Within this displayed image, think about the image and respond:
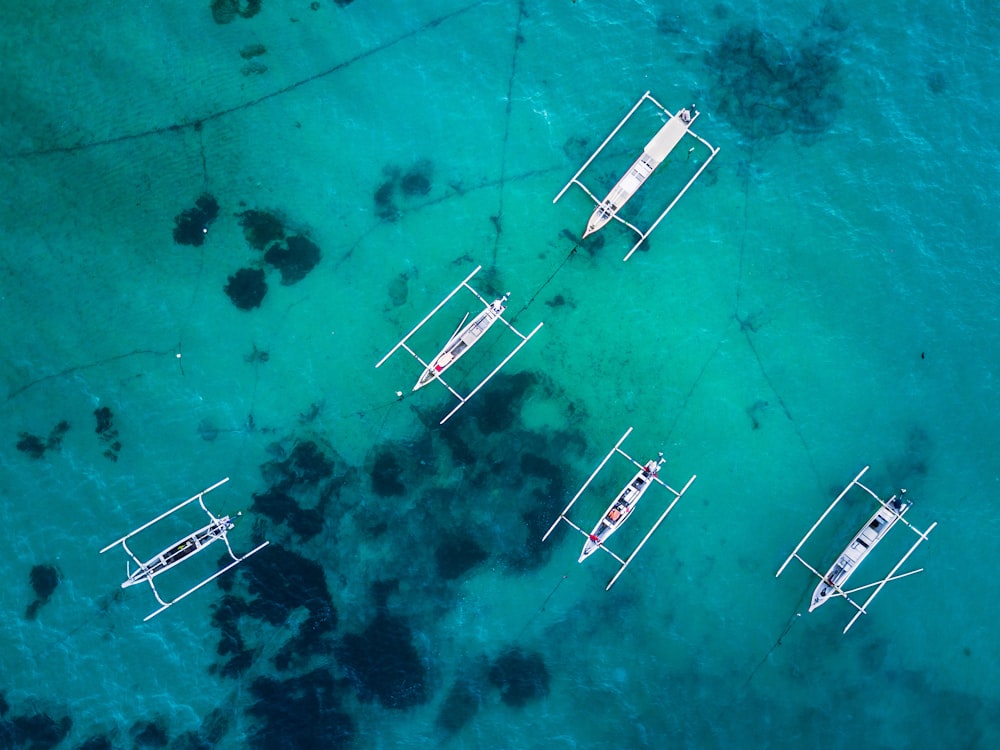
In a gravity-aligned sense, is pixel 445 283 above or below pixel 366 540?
above

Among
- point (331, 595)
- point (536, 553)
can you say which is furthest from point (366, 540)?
point (536, 553)

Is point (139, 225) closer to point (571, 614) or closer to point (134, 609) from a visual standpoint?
point (134, 609)

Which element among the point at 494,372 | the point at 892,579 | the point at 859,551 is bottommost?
the point at 892,579

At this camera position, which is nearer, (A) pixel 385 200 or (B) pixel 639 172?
(B) pixel 639 172

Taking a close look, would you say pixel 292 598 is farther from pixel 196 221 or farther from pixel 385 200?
pixel 385 200

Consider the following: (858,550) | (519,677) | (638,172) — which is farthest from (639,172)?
(519,677)

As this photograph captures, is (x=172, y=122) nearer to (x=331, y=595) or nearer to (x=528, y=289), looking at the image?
(x=528, y=289)

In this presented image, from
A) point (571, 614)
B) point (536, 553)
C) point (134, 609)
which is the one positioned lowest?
point (571, 614)

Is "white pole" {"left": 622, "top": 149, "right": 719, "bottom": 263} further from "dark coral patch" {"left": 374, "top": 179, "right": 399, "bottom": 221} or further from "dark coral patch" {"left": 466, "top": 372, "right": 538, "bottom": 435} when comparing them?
"dark coral patch" {"left": 374, "top": 179, "right": 399, "bottom": 221}

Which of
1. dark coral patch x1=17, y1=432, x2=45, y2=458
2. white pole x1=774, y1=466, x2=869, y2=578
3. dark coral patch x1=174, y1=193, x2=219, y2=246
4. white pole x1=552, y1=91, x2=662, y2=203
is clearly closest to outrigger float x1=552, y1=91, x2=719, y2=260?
white pole x1=552, y1=91, x2=662, y2=203
